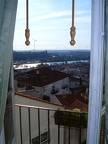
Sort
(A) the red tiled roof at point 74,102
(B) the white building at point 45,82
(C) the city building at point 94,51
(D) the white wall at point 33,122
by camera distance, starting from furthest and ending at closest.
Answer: (B) the white building at point 45,82 → (A) the red tiled roof at point 74,102 → (D) the white wall at point 33,122 → (C) the city building at point 94,51

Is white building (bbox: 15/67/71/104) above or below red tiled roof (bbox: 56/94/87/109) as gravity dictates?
above

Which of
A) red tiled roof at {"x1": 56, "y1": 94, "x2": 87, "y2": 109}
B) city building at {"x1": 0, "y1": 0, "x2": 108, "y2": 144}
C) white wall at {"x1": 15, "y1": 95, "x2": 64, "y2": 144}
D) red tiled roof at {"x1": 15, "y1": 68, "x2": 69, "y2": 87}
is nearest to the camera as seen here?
city building at {"x1": 0, "y1": 0, "x2": 108, "y2": 144}

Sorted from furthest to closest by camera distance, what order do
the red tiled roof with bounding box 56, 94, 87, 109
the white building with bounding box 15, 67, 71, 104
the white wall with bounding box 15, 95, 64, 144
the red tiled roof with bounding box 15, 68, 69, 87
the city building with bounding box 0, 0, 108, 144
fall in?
the red tiled roof with bounding box 15, 68, 69, 87 → the white building with bounding box 15, 67, 71, 104 → the red tiled roof with bounding box 56, 94, 87, 109 → the white wall with bounding box 15, 95, 64, 144 → the city building with bounding box 0, 0, 108, 144

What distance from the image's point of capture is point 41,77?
8.45 m

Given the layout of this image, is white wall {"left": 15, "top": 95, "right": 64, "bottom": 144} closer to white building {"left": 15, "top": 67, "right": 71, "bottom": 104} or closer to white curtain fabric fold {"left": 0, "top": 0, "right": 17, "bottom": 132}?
white curtain fabric fold {"left": 0, "top": 0, "right": 17, "bottom": 132}

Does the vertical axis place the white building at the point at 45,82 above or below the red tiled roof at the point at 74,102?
above

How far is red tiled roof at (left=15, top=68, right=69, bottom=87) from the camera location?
761 cm

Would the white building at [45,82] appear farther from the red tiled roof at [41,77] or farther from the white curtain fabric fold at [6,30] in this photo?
the white curtain fabric fold at [6,30]

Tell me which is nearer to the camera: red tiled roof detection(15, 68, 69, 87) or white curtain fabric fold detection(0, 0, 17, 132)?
white curtain fabric fold detection(0, 0, 17, 132)

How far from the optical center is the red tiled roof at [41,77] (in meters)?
7.61

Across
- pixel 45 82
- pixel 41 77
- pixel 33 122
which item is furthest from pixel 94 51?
pixel 41 77

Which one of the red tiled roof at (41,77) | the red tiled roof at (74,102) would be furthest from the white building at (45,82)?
the red tiled roof at (74,102)

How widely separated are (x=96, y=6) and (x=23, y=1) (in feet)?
2.08

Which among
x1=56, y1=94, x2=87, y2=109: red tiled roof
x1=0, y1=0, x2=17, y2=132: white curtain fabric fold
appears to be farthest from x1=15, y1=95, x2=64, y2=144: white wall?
x1=0, y1=0, x2=17, y2=132: white curtain fabric fold
